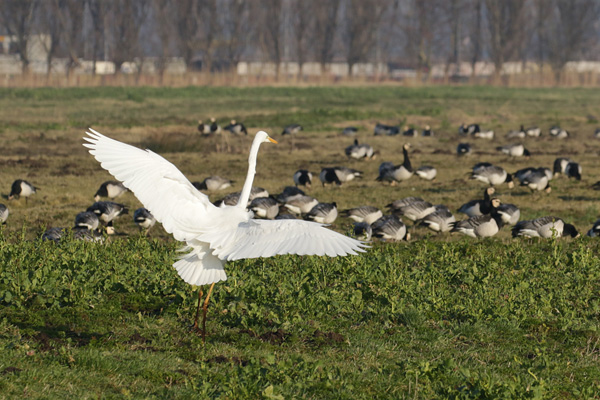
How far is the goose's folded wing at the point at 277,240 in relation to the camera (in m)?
6.46

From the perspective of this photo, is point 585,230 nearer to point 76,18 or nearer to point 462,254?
point 462,254

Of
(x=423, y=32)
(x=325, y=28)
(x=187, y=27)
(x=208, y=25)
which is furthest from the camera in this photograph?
(x=423, y=32)

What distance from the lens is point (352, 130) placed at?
33031 mm

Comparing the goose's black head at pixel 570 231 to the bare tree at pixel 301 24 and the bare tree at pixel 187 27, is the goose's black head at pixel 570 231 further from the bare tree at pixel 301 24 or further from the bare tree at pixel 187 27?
the bare tree at pixel 301 24

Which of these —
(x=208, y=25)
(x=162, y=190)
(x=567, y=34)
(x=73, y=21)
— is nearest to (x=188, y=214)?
(x=162, y=190)

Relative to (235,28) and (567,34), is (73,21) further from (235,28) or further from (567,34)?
(567,34)

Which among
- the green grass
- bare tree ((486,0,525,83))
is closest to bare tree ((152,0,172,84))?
bare tree ((486,0,525,83))

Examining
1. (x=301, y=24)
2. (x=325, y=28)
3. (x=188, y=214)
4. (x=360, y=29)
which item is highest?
(x=301, y=24)

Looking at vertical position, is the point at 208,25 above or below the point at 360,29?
below

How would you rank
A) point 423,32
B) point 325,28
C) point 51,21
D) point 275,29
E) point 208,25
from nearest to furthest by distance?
point 51,21, point 208,25, point 275,29, point 325,28, point 423,32

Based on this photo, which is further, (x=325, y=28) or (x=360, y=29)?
(x=325, y=28)

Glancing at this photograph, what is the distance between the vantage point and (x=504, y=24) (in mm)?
99250

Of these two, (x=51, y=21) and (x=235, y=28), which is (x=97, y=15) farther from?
(x=235, y=28)

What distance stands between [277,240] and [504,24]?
324 feet
